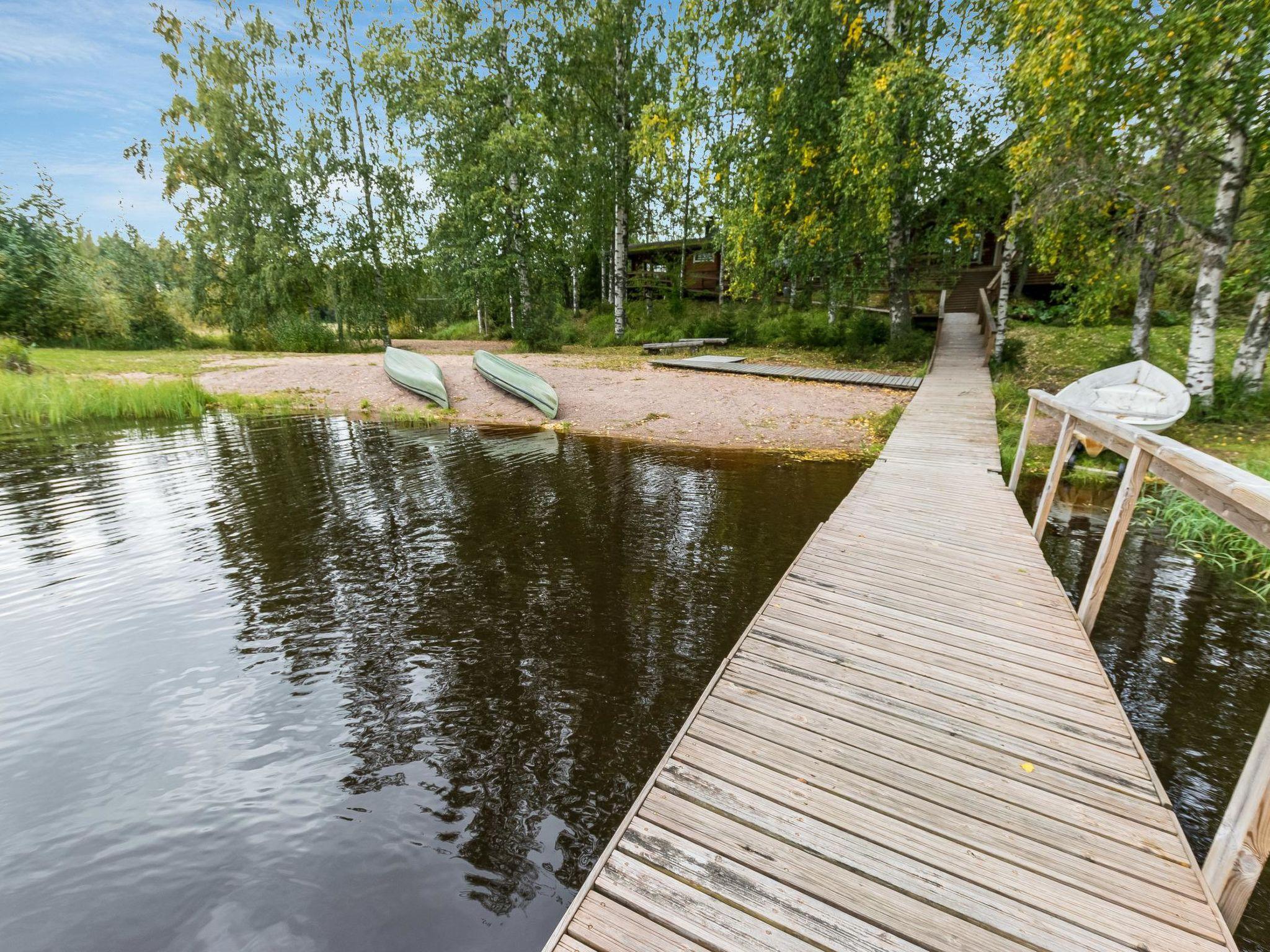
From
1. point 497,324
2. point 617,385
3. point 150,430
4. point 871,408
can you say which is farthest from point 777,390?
point 497,324

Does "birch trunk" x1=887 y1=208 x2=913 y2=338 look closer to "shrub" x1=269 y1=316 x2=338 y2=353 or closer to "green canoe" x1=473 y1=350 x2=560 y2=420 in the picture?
"green canoe" x1=473 y1=350 x2=560 y2=420

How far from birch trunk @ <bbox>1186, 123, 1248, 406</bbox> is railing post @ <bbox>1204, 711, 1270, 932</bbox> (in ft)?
36.1

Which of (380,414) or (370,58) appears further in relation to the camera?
(370,58)

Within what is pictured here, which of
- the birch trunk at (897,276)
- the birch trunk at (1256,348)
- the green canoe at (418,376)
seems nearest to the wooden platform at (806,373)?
the birch trunk at (897,276)

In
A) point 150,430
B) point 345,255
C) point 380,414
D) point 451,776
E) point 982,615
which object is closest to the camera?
point 451,776

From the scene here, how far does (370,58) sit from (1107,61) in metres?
21.8

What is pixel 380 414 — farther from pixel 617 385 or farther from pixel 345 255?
pixel 345 255

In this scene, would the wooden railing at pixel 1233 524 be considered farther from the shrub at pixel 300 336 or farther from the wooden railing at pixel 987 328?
the shrub at pixel 300 336

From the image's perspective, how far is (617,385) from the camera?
1508 cm

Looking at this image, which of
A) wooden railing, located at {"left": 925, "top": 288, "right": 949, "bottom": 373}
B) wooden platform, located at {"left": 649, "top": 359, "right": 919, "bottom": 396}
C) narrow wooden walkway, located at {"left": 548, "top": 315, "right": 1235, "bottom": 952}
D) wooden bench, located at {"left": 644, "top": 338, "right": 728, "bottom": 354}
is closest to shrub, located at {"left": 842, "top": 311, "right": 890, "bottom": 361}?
wooden railing, located at {"left": 925, "top": 288, "right": 949, "bottom": 373}

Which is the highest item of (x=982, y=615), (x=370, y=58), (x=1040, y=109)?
(x=370, y=58)

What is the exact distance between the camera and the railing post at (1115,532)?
11.7ft

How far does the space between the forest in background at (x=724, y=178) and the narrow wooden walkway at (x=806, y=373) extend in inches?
92.3

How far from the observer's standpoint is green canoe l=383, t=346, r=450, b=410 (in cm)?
1406
